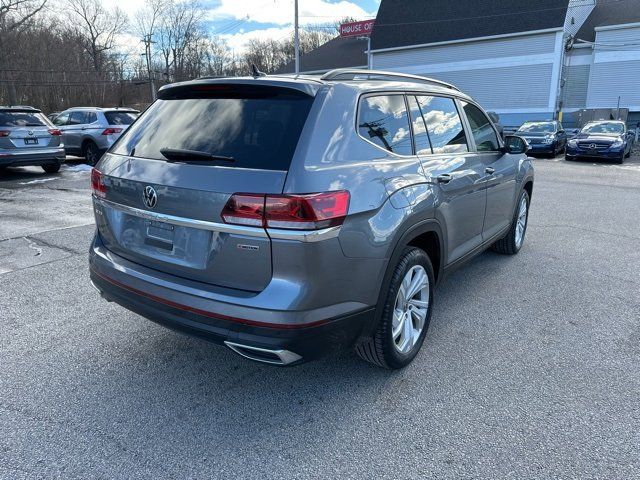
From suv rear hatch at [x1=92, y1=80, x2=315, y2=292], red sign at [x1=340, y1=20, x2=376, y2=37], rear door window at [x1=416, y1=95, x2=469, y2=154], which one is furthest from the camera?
red sign at [x1=340, y1=20, x2=376, y2=37]

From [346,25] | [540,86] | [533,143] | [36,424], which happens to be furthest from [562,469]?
[346,25]

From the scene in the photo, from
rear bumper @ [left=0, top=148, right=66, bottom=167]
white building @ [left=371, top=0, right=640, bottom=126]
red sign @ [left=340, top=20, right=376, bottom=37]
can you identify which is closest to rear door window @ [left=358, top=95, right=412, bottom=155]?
rear bumper @ [left=0, top=148, right=66, bottom=167]

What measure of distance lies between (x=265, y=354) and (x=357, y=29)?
44156 millimetres

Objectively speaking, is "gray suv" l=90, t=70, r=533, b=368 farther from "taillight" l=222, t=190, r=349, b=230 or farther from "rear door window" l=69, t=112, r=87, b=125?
"rear door window" l=69, t=112, r=87, b=125

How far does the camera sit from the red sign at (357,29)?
41.2 m

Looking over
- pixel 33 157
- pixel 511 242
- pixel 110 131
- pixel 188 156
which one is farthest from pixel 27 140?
pixel 511 242

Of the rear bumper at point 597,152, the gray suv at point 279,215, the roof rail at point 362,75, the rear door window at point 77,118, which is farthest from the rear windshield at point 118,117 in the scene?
the rear bumper at point 597,152

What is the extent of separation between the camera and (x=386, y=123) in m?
3.04

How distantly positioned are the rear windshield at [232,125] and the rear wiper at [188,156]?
0.03 m

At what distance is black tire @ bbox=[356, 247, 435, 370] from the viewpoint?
2852 mm

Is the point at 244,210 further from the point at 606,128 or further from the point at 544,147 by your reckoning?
the point at 606,128

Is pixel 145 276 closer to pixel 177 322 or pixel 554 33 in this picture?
pixel 177 322

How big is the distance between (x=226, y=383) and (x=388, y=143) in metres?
1.83

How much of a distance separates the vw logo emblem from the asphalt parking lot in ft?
3.85
